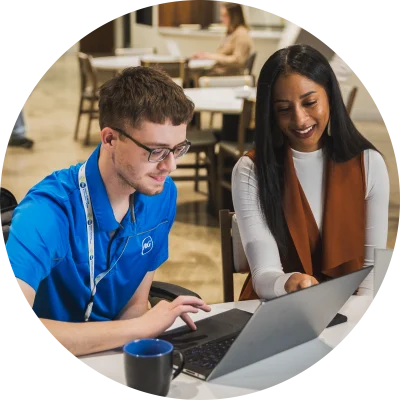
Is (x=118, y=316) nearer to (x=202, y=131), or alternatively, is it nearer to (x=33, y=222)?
(x=33, y=222)

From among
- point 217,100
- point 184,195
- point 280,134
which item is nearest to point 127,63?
point 217,100

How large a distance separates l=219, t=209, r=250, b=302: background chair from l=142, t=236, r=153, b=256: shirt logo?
0.29m

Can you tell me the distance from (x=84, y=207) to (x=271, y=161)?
47 cm

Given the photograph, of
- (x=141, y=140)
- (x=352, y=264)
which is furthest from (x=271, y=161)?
(x=141, y=140)

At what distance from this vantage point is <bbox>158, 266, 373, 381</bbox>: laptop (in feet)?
3.44

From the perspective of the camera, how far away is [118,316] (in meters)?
1.53

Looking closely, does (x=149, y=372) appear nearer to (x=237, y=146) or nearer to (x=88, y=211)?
(x=88, y=211)

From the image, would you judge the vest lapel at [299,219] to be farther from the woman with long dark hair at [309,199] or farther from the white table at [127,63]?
the white table at [127,63]

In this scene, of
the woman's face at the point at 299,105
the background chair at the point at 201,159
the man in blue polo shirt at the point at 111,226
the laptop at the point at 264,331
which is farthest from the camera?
the background chair at the point at 201,159

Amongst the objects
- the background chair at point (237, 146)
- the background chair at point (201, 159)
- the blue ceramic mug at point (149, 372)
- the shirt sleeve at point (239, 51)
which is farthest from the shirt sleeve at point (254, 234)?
the shirt sleeve at point (239, 51)

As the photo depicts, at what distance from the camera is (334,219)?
151cm

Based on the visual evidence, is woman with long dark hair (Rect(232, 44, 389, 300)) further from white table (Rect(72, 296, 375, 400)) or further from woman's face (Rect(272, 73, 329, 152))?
white table (Rect(72, 296, 375, 400))

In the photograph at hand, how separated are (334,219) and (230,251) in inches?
13.7

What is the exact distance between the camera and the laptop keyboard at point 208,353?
1157 millimetres
